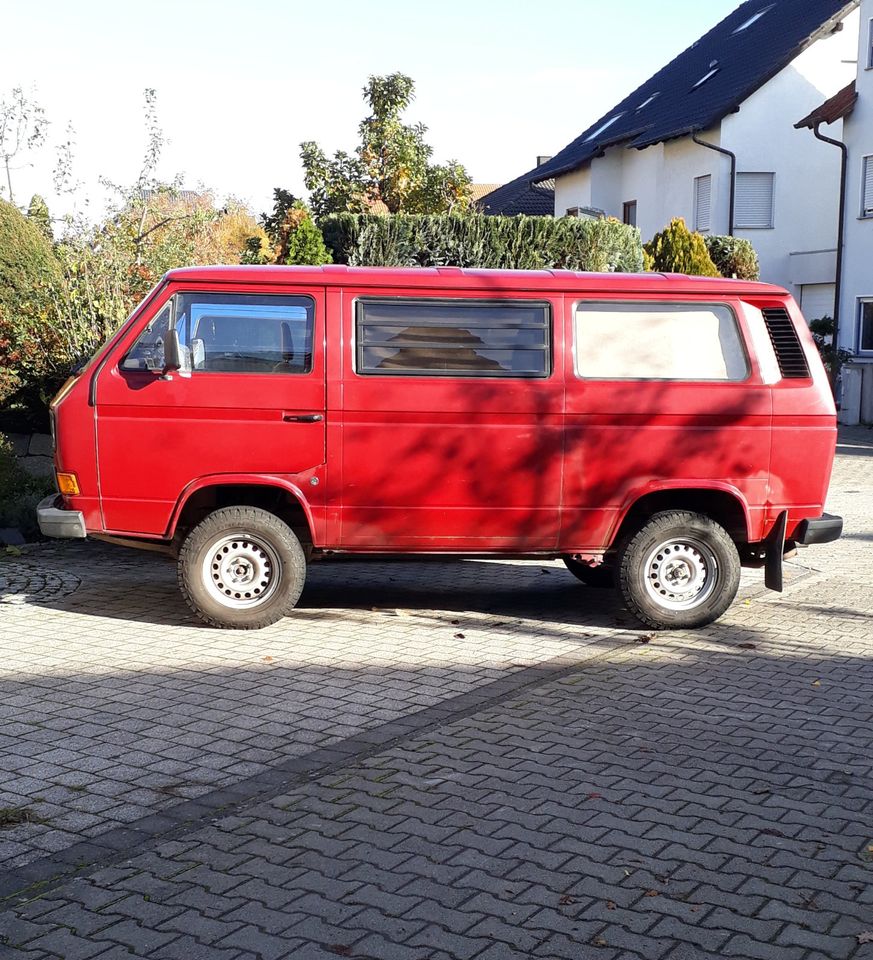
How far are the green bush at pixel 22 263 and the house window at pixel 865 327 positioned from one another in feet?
64.7

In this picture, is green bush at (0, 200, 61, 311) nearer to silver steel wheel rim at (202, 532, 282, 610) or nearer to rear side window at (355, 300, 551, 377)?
silver steel wheel rim at (202, 532, 282, 610)

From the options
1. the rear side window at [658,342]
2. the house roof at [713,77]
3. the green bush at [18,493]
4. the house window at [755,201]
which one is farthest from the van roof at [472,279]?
the house window at [755,201]

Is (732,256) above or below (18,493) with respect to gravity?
above

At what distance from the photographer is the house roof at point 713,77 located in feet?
103

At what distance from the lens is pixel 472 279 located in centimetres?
825

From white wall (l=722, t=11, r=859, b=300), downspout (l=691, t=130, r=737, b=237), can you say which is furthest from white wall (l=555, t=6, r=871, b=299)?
downspout (l=691, t=130, r=737, b=237)

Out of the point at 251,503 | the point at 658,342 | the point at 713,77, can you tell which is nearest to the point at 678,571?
the point at 658,342

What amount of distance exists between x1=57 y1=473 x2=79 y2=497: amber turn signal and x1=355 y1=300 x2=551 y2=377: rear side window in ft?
6.31

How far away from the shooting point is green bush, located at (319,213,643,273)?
15758 mm

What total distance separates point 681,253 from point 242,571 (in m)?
16.5

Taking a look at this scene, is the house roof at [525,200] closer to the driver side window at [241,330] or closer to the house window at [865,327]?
the house window at [865,327]

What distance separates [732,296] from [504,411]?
1.71 m

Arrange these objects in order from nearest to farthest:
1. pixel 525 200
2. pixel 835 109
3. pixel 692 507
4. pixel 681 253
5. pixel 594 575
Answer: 1. pixel 692 507
2. pixel 594 575
3. pixel 681 253
4. pixel 835 109
5. pixel 525 200

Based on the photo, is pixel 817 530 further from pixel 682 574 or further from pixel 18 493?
pixel 18 493
